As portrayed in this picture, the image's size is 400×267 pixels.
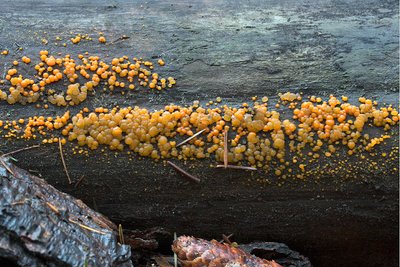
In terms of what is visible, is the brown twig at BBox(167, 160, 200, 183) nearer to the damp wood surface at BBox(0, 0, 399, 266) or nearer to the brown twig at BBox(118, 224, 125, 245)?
the damp wood surface at BBox(0, 0, 399, 266)

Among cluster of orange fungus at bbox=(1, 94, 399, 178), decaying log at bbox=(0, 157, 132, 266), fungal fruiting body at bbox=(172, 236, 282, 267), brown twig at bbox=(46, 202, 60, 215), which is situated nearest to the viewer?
decaying log at bbox=(0, 157, 132, 266)

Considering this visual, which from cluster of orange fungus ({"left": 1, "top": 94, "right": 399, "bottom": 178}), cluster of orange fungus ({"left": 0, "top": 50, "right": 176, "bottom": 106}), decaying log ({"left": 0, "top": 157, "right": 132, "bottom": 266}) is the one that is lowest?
decaying log ({"left": 0, "top": 157, "right": 132, "bottom": 266})

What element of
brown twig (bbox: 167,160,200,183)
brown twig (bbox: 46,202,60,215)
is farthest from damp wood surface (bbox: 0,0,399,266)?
brown twig (bbox: 46,202,60,215)

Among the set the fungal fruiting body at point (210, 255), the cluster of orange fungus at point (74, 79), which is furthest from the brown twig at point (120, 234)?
the cluster of orange fungus at point (74, 79)

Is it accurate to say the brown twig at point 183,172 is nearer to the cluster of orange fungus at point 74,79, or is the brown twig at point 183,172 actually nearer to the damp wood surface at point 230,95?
the damp wood surface at point 230,95

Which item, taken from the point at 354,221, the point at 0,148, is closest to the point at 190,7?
the point at 0,148

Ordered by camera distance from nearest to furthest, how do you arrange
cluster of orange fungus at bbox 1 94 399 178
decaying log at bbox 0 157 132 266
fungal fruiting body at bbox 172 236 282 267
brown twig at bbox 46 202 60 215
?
decaying log at bbox 0 157 132 266 < brown twig at bbox 46 202 60 215 < fungal fruiting body at bbox 172 236 282 267 < cluster of orange fungus at bbox 1 94 399 178
